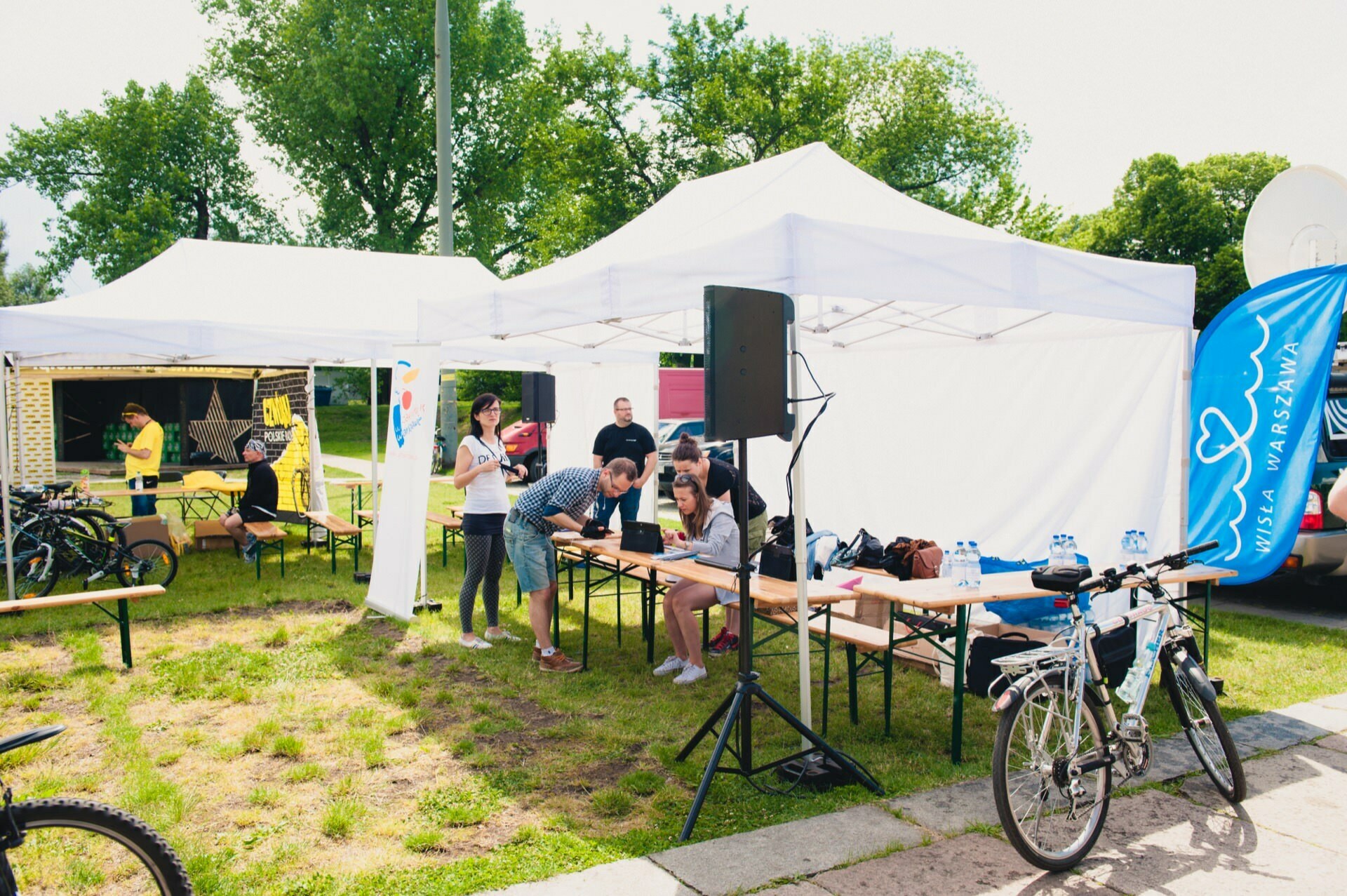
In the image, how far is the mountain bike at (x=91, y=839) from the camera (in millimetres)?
2074

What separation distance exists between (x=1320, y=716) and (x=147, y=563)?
881cm

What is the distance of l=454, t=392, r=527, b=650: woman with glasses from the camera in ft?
20.6

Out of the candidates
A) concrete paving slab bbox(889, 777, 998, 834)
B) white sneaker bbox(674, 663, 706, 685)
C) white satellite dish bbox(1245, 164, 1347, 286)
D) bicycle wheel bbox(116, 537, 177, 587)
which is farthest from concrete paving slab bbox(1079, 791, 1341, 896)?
bicycle wheel bbox(116, 537, 177, 587)

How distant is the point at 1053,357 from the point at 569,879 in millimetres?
5488

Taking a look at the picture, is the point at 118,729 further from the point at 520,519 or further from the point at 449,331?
the point at 449,331

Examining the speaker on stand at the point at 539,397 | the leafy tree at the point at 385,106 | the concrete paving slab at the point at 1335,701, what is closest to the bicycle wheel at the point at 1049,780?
the concrete paving slab at the point at 1335,701

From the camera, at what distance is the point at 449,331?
6.54 m

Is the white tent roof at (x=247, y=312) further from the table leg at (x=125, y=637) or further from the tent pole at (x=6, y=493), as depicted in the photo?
the table leg at (x=125, y=637)

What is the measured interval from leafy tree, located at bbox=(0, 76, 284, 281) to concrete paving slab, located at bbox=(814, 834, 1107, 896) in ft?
102

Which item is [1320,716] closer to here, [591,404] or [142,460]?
[591,404]

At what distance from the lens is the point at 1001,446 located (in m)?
7.52

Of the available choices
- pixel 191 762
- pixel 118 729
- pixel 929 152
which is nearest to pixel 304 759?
pixel 191 762

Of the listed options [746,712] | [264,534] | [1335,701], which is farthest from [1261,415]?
[264,534]

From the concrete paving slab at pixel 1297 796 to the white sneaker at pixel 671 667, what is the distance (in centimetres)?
280
